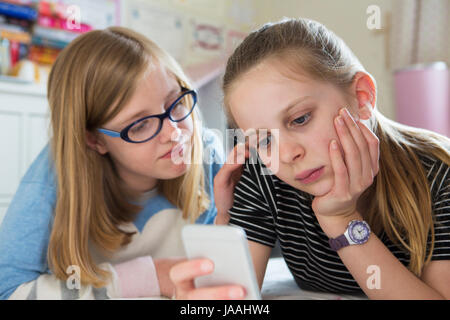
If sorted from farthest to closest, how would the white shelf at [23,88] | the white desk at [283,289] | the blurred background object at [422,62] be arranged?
the blurred background object at [422,62], the white shelf at [23,88], the white desk at [283,289]

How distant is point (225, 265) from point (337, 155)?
0.23 metres

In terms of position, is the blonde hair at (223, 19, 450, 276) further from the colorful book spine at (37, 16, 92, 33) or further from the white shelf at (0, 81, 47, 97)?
the colorful book spine at (37, 16, 92, 33)

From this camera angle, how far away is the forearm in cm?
64

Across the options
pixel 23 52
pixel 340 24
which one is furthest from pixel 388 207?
pixel 340 24

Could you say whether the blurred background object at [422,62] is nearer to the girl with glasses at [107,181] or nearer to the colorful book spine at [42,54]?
the girl with glasses at [107,181]

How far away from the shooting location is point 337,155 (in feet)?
2.08

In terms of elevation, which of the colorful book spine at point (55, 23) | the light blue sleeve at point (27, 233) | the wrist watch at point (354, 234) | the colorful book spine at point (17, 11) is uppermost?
the colorful book spine at point (17, 11)

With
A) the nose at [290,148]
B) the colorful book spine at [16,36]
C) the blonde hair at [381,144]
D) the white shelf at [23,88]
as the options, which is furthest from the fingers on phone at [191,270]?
the colorful book spine at [16,36]

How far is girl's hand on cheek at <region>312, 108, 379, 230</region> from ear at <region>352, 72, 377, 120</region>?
Answer: 9 cm

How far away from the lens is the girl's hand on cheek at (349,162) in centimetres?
64

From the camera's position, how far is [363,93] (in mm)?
739

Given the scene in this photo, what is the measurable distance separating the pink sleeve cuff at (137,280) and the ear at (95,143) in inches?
12.2

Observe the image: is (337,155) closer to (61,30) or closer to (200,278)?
(200,278)

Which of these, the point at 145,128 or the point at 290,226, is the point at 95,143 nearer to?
the point at 145,128
